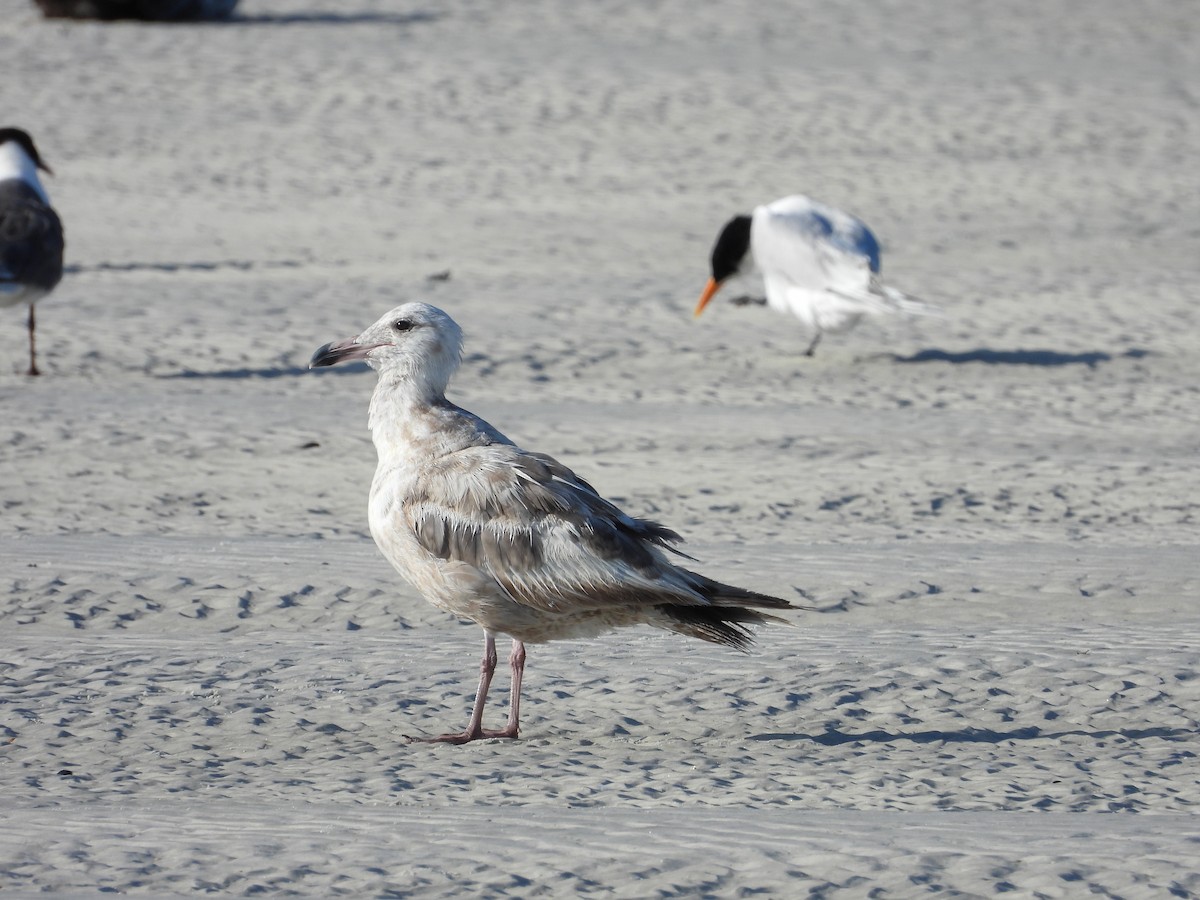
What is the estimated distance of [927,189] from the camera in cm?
1498

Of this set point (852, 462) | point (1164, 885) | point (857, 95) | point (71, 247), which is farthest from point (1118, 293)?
point (1164, 885)

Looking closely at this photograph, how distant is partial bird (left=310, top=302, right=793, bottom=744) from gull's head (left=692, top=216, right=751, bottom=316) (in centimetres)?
649

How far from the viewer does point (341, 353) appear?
582 cm

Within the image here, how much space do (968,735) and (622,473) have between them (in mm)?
3058

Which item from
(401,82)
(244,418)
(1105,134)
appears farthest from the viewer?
(401,82)

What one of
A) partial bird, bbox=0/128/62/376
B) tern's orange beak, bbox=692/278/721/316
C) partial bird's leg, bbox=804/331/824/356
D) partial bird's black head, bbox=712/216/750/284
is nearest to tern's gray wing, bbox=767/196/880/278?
partial bird's black head, bbox=712/216/750/284

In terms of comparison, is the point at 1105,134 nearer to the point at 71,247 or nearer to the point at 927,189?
the point at 927,189

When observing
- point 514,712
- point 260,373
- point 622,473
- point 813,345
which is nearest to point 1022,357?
point 813,345

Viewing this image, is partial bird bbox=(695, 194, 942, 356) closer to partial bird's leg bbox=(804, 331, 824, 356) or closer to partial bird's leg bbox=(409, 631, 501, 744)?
partial bird's leg bbox=(804, 331, 824, 356)

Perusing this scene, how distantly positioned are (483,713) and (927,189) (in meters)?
10.3

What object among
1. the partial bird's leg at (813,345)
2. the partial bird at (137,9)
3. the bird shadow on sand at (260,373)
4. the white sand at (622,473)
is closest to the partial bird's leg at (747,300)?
the white sand at (622,473)

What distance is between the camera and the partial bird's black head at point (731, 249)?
11.9 meters

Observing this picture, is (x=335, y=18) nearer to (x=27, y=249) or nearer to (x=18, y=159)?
(x=18, y=159)

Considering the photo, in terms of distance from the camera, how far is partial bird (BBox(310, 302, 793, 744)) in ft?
16.7
